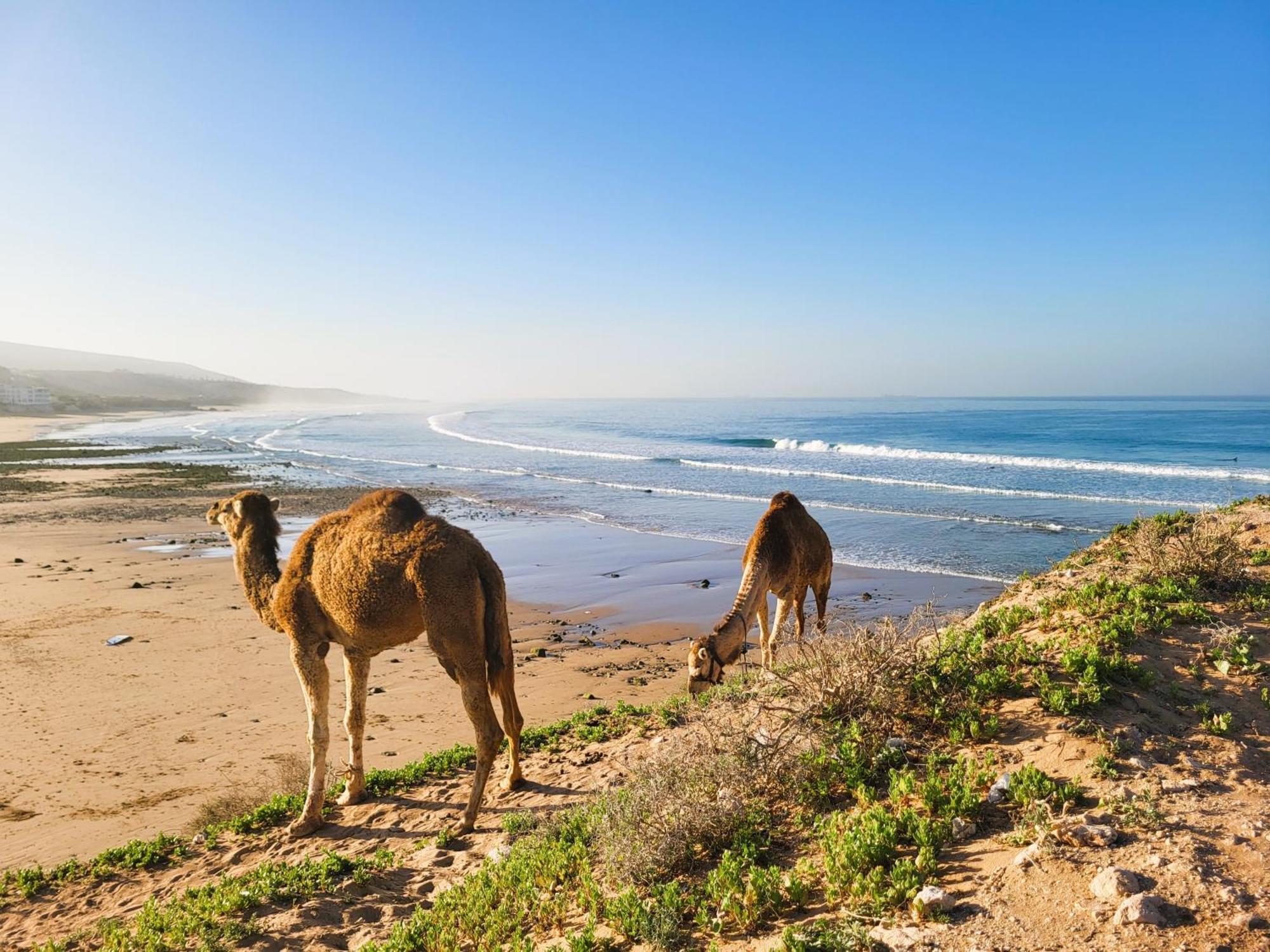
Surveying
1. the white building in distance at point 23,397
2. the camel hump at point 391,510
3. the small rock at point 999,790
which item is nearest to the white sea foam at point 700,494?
the camel hump at point 391,510

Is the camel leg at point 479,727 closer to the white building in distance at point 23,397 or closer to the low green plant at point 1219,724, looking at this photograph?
the low green plant at point 1219,724

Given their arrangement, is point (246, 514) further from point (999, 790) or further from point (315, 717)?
point (999, 790)

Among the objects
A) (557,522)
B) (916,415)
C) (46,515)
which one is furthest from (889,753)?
(916,415)

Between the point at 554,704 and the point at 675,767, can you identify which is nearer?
the point at 675,767

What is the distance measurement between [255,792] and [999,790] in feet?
21.9

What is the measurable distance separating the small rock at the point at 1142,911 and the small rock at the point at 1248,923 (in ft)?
0.83

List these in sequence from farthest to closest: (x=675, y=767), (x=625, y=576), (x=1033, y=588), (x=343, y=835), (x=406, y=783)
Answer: (x=625, y=576), (x=1033, y=588), (x=406, y=783), (x=343, y=835), (x=675, y=767)

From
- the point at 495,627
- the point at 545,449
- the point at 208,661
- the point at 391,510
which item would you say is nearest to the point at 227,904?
the point at 495,627

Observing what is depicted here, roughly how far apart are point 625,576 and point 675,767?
11.3 metres

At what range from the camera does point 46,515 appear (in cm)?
2305

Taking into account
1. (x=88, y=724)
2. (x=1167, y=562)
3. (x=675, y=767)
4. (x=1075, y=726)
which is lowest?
(x=88, y=724)

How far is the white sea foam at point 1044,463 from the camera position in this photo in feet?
110

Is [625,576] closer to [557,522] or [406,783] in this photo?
[557,522]

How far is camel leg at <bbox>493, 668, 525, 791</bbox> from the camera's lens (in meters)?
6.27
